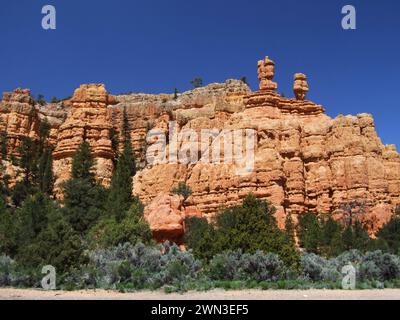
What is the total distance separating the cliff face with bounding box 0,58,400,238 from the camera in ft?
170

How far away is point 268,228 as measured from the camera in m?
25.0

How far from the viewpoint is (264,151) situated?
176 feet

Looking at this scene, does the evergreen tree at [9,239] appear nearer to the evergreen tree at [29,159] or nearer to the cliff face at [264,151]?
the cliff face at [264,151]

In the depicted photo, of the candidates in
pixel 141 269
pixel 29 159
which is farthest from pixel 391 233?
pixel 29 159

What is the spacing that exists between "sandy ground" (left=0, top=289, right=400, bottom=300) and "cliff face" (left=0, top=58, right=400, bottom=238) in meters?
24.0

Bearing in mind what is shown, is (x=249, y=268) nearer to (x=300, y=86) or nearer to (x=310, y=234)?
(x=310, y=234)

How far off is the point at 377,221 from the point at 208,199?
1658 centimetres

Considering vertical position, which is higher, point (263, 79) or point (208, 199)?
point (263, 79)

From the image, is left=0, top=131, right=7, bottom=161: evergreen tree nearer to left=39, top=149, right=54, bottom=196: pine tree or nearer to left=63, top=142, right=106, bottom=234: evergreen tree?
left=39, top=149, right=54, bottom=196: pine tree

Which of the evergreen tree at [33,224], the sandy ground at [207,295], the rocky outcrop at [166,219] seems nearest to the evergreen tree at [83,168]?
the rocky outcrop at [166,219]

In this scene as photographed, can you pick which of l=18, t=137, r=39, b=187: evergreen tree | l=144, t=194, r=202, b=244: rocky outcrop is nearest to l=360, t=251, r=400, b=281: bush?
l=144, t=194, r=202, b=244: rocky outcrop

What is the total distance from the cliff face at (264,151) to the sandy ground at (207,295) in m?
24.0

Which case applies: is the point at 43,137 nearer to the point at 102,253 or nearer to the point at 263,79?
the point at 263,79
